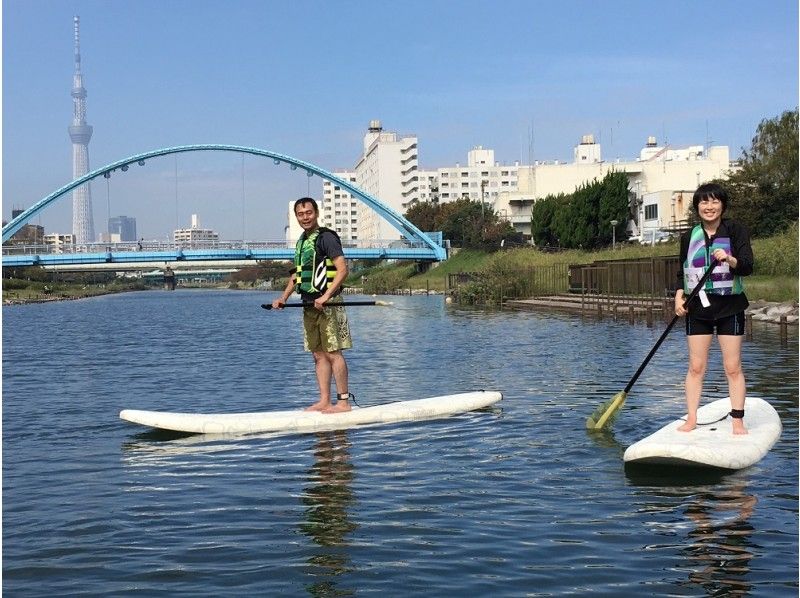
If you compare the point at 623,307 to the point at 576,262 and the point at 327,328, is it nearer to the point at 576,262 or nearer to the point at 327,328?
the point at 576,262

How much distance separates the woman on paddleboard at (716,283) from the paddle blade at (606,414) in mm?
1853

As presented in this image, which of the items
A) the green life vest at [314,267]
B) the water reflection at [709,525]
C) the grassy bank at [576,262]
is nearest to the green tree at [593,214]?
the grassy bank at [576,262]

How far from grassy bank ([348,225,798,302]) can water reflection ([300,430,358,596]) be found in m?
29.7

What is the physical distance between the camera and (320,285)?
11477 millimetres

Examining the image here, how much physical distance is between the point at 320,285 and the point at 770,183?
194 feet

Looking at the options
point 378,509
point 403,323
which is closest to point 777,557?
point 378,509

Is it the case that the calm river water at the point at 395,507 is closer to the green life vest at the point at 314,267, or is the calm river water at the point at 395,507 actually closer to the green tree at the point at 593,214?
the green life vest at the point at 314,267

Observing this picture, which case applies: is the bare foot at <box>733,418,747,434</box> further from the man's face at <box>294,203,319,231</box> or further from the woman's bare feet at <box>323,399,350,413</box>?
the man's face at <box>294,203,319,231</box>

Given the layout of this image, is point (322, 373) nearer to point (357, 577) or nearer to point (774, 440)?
point (774, 440)

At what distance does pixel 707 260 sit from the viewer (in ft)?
29.1

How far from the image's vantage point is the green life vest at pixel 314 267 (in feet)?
37.5

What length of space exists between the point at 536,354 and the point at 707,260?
14.2 meters

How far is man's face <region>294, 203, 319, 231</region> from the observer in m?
11.4

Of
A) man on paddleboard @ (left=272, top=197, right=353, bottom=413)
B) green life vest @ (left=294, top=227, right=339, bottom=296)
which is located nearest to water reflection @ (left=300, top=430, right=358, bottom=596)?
man on paddleboard @ (left=272, top=197, right=353, bottom=413)
